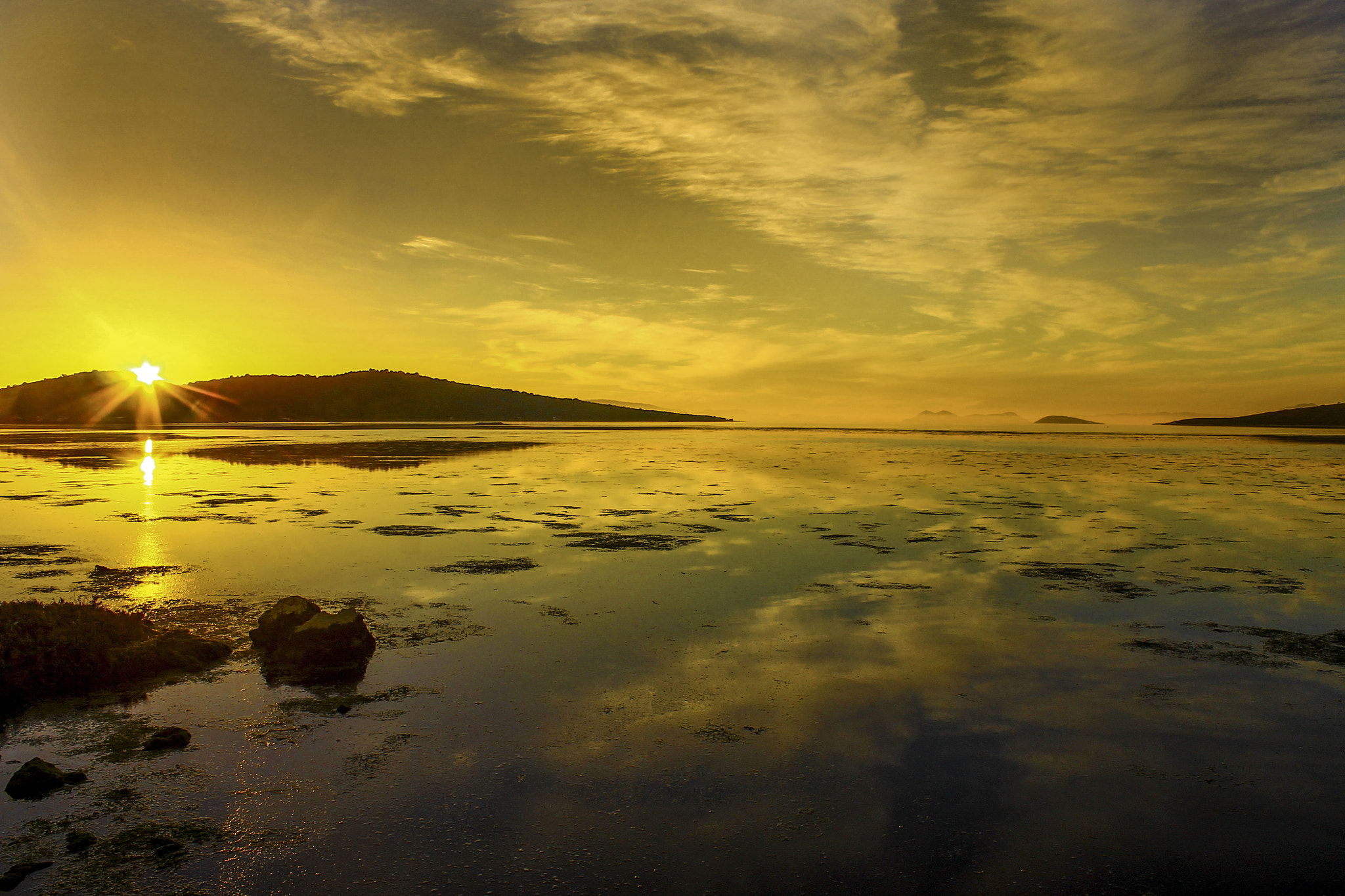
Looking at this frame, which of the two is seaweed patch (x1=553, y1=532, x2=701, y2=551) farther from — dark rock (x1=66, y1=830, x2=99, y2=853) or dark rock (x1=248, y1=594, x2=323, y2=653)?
dark rock (x1=66, y1=830, x2=99, y2=853)

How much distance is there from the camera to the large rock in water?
892 centimetres

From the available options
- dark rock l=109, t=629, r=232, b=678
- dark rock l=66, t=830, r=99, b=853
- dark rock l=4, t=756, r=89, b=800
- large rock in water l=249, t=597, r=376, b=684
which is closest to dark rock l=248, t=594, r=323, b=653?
large rock in water l=249, t=597, r=376, b=684

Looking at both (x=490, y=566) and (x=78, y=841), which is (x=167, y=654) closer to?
(x=78, y=841)

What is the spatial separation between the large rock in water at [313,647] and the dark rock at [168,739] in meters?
1.62

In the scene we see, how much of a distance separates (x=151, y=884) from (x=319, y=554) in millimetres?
11447

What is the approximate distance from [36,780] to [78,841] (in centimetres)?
117

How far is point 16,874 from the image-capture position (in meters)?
5.01

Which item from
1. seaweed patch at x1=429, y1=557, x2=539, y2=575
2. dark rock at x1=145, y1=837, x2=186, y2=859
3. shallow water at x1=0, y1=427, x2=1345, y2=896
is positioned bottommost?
dark rock at x1=145, y1=837, x2=186, y2=859

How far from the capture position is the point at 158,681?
8.69 metres

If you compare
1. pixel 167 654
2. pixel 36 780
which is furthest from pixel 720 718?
pixel 167 654

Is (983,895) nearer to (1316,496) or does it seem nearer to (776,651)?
(776,651)

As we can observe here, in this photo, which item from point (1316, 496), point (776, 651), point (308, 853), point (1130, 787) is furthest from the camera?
point (1316, 496)

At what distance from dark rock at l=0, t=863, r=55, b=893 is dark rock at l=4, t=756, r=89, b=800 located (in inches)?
44.3

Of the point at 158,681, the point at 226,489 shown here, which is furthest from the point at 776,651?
the point at 226,489
